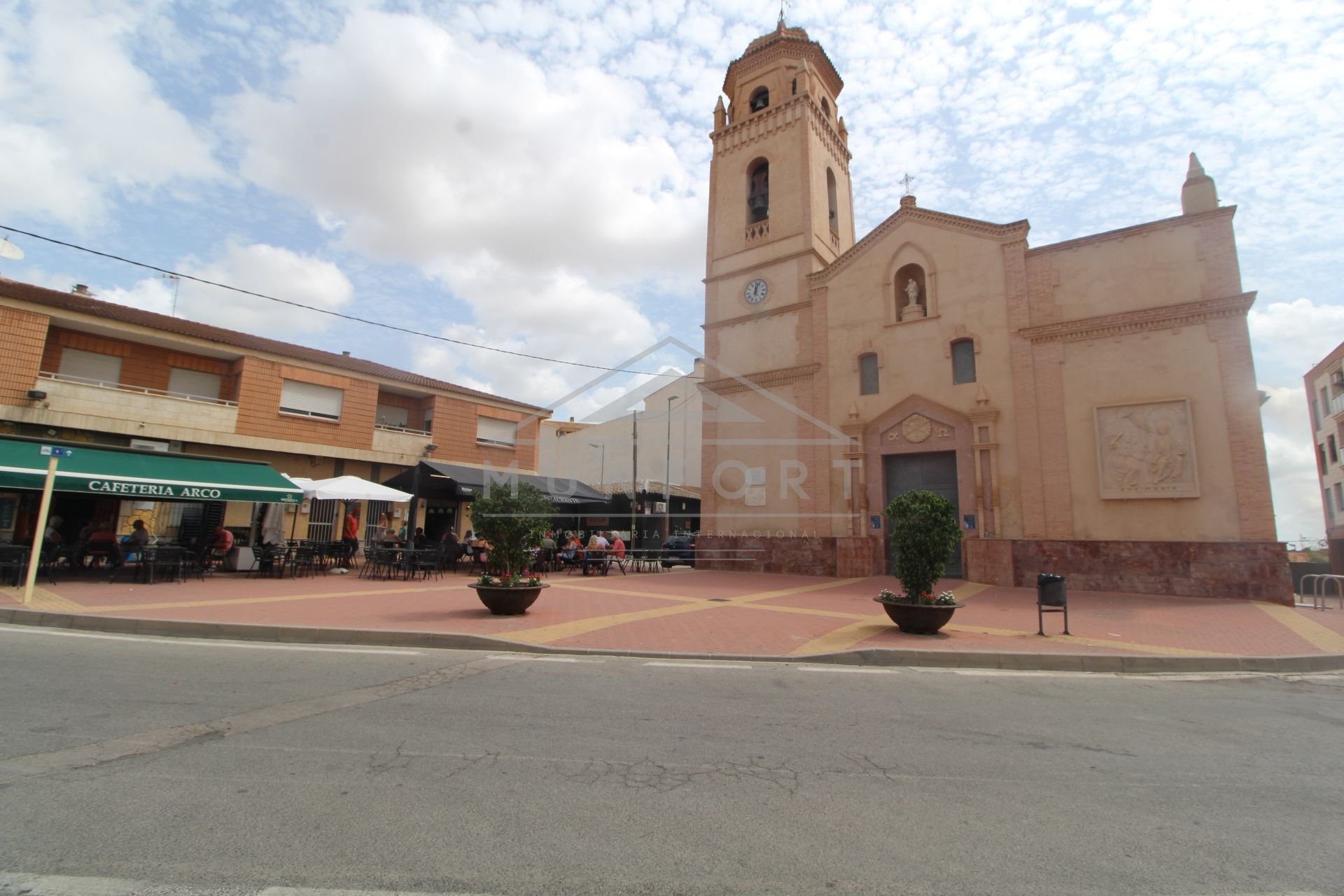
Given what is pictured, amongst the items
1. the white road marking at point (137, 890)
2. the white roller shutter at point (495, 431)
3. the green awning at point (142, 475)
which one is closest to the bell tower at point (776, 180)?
the white roller shutter at point (495, 431)

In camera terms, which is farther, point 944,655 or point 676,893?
point 944,655

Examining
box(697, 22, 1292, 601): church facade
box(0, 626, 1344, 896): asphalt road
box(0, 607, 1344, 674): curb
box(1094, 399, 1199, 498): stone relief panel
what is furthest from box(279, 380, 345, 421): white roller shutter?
box(1094, 399, 1199, 498): stone relief panel

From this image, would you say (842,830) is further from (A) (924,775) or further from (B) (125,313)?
(B) (125,313)

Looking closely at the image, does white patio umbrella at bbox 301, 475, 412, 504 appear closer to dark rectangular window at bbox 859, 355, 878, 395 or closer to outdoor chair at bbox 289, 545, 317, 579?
outdoor chair at bbox 289, 545, 317, 579

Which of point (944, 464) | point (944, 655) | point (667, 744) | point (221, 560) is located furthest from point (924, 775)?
point (221, 560)

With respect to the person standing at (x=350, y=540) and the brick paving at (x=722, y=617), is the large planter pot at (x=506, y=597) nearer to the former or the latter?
the brick paving at (x=722, y=617)

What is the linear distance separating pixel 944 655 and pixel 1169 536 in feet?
34.5

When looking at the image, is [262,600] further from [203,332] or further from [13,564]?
[203,332]

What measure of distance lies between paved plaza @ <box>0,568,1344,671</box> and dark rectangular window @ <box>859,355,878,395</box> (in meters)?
7.11

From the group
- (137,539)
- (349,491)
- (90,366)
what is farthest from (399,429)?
(137,539)

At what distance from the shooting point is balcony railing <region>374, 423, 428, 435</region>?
82.6ft

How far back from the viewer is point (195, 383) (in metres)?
21.4

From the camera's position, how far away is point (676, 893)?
2.50 m

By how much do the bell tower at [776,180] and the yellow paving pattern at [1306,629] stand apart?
13.2 meters
